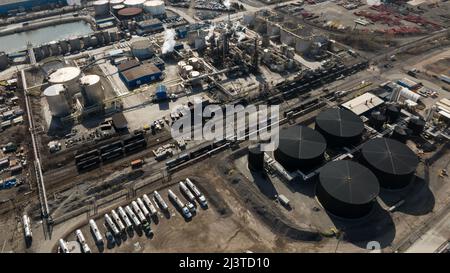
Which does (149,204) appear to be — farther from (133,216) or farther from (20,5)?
(20,5)

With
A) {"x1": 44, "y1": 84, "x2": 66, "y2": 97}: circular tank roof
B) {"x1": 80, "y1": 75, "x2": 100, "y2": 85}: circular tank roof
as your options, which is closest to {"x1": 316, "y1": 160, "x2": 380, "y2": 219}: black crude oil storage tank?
{"x1": 80, "y1": 75, "x2": 100, "y2": 85}: circular tank roof

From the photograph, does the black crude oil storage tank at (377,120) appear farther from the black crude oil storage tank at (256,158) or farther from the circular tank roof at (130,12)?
the circular tank roof at (130,12)

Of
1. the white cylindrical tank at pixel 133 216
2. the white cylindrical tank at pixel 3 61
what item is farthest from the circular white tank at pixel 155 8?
the white cylindrical tank at pixel 133 216

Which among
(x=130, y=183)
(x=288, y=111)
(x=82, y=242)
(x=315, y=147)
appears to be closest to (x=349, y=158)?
(x=315, y=147)

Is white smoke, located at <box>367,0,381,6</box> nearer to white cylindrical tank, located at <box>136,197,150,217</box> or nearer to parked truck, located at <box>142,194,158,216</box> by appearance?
parked truck, located at <box>142,194,158,216</box>

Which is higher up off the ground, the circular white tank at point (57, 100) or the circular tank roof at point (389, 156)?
the circular white tank at point (57, 100)

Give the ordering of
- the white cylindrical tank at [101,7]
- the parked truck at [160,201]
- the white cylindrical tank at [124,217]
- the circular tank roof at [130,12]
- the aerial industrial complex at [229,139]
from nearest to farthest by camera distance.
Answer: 1. the aerial industrial complex at [229,139]
2. the white cylindrical tank at [124,217]
3. the parked truck at [160,201]
4. the circular tank roof at [130,12]
5. the white cylindrical tank at [101,7]

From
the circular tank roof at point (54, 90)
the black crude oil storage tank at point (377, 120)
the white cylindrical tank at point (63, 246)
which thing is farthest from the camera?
the circular tank roof at point (54, 90)

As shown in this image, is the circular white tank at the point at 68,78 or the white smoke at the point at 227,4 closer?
the circular white tank at the point at 68,78
